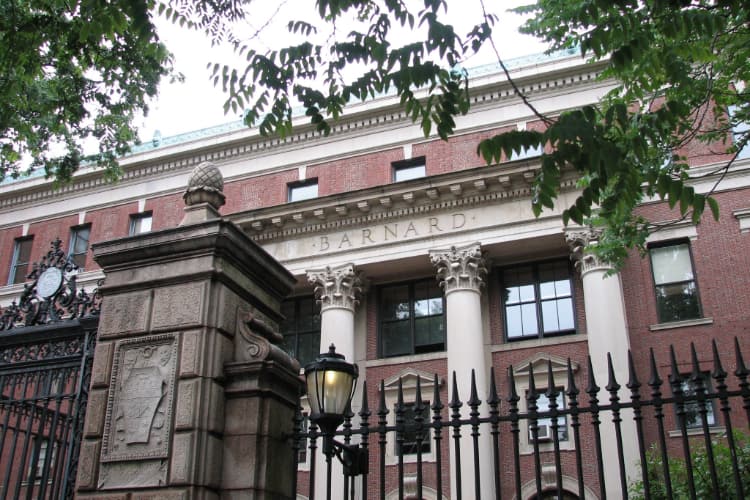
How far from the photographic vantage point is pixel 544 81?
26.8m

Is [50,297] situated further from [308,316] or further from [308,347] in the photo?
[308,316]

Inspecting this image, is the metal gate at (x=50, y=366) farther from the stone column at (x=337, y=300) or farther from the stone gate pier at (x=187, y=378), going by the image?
the stone column at (x=337, y=300)

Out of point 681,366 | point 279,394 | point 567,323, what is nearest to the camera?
point 279,394

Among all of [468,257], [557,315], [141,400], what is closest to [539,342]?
[557,315]

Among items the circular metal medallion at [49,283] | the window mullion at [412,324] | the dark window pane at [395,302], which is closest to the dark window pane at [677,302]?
the window mullion at [412,324]

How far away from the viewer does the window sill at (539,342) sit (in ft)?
78.7

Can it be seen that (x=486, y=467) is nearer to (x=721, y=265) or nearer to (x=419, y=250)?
(x=419, y=250)

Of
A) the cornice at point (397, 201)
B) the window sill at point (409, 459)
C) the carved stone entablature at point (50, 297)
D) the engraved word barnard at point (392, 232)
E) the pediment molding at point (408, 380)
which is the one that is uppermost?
the cornice at point (397, 201)

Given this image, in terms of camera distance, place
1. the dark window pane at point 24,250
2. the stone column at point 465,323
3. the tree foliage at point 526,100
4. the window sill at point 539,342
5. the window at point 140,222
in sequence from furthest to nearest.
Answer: the dark window pane at point 24,250 < the window at point 140,222 < the window sill at point 539,342 < the stone column at point 465,323 < the tree foliage at point 526,100

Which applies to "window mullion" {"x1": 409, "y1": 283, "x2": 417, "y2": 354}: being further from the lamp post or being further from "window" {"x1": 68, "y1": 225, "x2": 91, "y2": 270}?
the lamp post

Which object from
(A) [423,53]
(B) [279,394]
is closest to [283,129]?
(A) [423,53]

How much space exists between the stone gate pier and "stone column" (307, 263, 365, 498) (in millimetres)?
17966

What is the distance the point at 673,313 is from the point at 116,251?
1961 cm

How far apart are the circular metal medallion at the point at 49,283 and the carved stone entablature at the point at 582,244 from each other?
57.1ft
